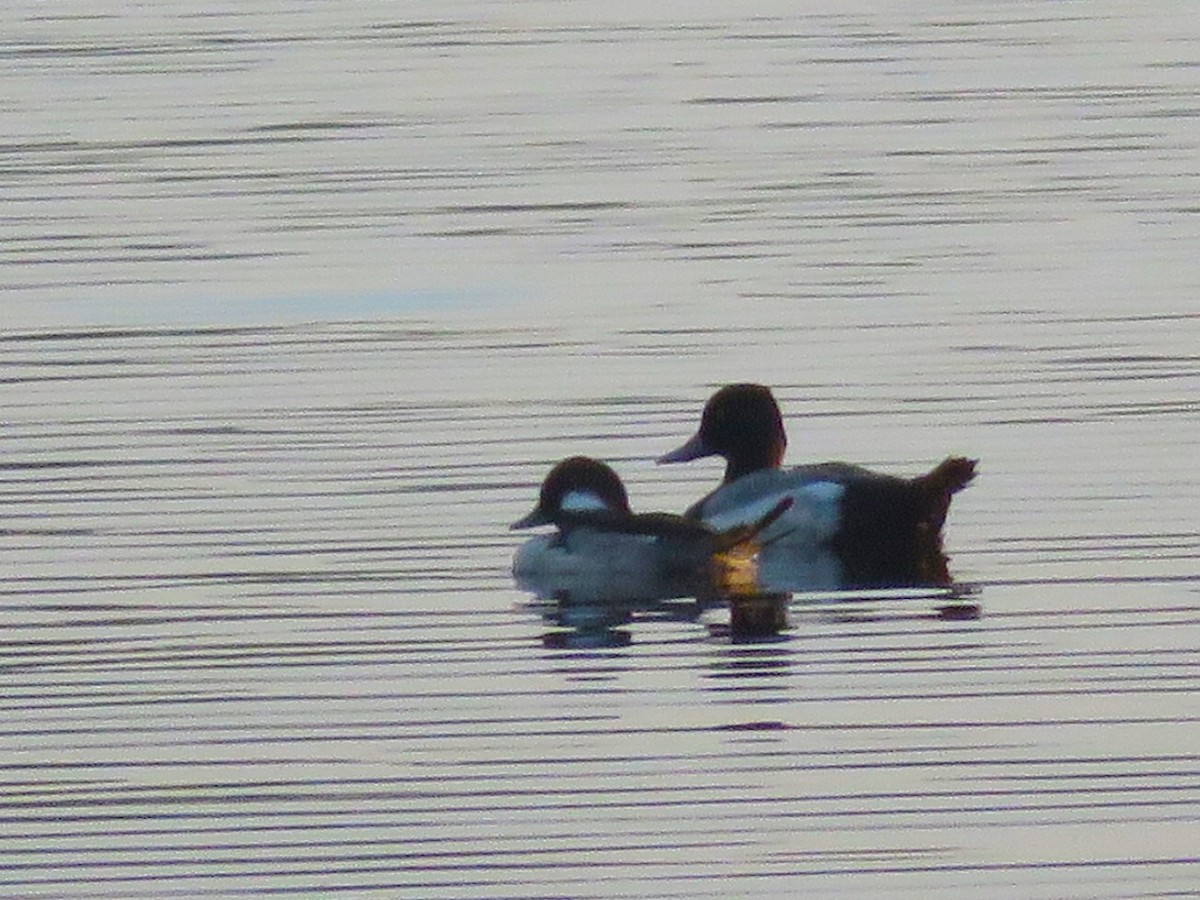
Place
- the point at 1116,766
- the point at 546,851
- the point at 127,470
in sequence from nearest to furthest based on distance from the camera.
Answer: the point at 546,851 < the point at 1116,766 < the point at 127,470

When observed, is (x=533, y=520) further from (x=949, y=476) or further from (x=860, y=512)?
(x=949, y=476)

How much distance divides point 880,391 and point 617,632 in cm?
398

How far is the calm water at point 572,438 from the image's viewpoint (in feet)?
31.1

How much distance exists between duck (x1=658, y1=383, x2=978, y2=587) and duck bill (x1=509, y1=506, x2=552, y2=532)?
1.78 feet

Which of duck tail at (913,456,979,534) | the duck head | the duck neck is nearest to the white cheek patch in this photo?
the duck head

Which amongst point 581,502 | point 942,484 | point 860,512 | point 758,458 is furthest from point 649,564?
point 758,458

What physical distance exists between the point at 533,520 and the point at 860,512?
1084mm

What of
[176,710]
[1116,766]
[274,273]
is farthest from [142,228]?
[1116,766]

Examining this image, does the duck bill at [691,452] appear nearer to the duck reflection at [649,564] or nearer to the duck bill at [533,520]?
the duck reflection at [649,564]

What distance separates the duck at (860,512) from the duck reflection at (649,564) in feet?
0.08

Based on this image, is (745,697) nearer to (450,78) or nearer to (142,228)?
(142,228)

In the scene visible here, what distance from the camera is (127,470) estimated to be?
1449cm

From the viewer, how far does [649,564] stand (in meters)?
13.0

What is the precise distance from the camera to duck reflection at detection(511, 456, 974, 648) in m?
12.6
